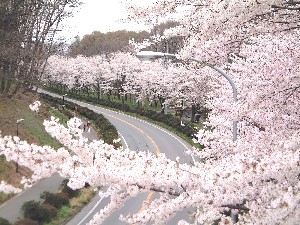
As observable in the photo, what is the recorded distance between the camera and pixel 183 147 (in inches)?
1299

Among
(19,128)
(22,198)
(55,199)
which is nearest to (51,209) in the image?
(55,199)

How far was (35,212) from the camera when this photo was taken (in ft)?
54.1

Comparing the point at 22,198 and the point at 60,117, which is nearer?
the point at 22,198

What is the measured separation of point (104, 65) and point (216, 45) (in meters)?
67.2

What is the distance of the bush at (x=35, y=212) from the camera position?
16.3 m

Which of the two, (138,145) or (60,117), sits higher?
(60,117)

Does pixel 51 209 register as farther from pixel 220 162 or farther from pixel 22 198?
pixel 220 162

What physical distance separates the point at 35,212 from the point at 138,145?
18006 millimetres

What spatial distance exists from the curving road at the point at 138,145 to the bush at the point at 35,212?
1.26m

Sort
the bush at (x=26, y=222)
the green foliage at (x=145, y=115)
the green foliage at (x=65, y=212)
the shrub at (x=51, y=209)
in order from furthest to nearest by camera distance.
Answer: the green foliage at (x=145, y=115)
the green foliage at (x=65, y=212)
the shrub at (x=51, y=209)
the bush at (x=26, y=222)

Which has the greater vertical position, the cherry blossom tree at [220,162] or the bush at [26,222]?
the cherry blossom tree at [220,162]

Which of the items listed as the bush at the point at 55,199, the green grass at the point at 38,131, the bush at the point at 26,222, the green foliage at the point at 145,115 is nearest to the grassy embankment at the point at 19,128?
the green grass at the point at 38,131

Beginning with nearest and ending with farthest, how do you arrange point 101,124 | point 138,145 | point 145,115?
point 138,145
point 101,124
point 145,115

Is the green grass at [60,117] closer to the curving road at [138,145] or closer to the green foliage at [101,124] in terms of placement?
the green foliage at [101,124]
